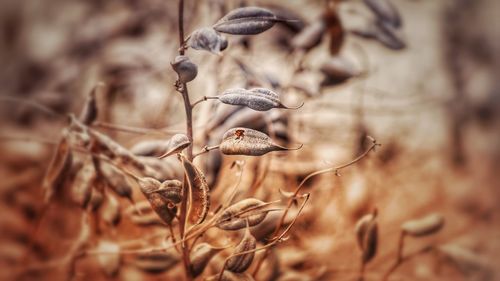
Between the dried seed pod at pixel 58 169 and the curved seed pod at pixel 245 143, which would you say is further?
the dried seed pod at pixel 58 169

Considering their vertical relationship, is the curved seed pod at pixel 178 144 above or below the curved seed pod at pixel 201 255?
above

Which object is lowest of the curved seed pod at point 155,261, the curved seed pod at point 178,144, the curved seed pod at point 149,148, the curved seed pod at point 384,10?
the curved seed pod at point 155,261

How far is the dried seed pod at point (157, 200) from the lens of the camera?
1.67ft

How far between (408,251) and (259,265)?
0.22 metres

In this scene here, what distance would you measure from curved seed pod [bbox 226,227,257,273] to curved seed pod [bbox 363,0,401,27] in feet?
1.18

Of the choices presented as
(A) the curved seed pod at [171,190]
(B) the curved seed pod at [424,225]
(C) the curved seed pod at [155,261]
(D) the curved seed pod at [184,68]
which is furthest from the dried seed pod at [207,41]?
(B) the curved seed pod at [424,225]

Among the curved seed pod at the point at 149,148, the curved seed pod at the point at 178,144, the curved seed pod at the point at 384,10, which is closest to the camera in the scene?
the curved seed pod at the point at 178,144

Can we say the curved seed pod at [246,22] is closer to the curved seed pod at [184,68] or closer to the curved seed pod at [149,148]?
the curved seed pod at [184,68]

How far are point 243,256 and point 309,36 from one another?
1.06 ft

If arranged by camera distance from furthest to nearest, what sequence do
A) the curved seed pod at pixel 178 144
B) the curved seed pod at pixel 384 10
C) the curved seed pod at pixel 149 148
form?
the curved seed pod at pixel 384 10 < the curved seed pod at pixel 149 148 < the curved seed pod at pixel 178 144

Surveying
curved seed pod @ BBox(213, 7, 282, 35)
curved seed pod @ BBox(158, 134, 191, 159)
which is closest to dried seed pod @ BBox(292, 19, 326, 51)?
curved seed pod @ BBox(213, 7, 282, 35)

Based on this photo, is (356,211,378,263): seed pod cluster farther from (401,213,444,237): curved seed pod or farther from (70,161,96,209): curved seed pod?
(70,161,96,209): curved seed pod

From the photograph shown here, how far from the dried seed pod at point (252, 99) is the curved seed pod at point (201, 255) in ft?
0.54

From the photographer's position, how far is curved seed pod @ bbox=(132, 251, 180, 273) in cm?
59
